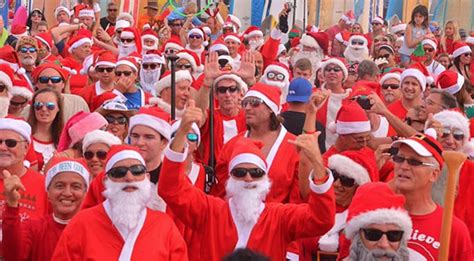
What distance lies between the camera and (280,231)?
6984mm

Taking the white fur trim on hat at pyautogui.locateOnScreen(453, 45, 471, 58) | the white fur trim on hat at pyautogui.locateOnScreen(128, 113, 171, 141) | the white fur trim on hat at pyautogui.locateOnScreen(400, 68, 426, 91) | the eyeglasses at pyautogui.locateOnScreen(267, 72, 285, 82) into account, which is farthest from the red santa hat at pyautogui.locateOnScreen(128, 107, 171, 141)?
the white fur trim on hat at pyautogui.locateOnScreen(453, 45, 471, 58)

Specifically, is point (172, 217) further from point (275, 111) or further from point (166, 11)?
point (166, 11)

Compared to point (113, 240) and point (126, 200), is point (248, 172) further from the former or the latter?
point (113, 240)

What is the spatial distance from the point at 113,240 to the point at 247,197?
87 centimetres

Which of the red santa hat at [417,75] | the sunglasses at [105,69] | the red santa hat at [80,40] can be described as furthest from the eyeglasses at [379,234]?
the red santa hat at [80,40]

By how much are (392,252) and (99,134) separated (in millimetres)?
2842

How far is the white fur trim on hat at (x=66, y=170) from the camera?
7219 mm

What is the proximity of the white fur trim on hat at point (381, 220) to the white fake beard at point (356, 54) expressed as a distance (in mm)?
10742

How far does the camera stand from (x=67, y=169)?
723cm

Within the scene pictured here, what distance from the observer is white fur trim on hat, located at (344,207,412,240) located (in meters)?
6.15

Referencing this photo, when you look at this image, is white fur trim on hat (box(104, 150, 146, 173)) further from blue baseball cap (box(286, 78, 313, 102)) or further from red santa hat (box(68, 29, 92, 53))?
red santa hat (box(68, 29, 92, 53))

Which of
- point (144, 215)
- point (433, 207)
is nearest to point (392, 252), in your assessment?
point (433, 207)

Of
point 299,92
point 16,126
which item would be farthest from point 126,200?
point 299,92

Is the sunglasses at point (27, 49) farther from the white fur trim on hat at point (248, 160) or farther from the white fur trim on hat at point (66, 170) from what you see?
the white fur trim on hat at point (248, 160)
